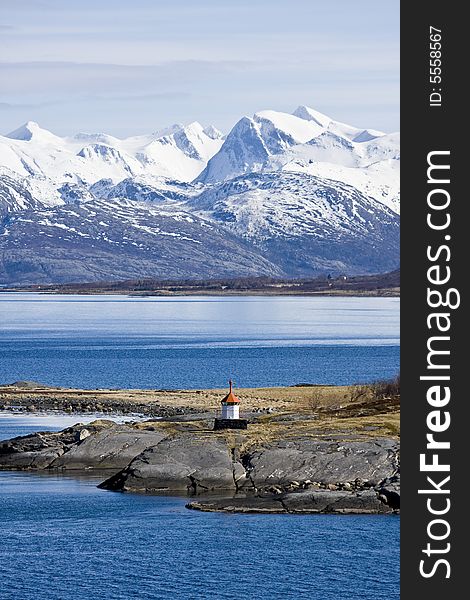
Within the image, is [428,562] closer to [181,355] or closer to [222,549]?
[222,549]

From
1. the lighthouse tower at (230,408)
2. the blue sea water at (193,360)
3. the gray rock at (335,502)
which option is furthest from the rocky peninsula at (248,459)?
the blue sea water at (193,360)

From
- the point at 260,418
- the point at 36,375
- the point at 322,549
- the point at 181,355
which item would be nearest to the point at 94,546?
the point at 322,549

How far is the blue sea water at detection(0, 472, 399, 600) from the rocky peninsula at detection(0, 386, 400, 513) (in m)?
1.83

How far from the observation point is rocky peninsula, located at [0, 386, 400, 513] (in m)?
59.1

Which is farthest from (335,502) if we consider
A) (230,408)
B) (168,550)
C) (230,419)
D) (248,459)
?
(230,408)

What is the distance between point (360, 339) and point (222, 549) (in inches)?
Result: 5672

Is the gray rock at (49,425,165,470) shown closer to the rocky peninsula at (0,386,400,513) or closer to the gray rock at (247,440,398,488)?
the rocky peninsula at (0,386,400,513)

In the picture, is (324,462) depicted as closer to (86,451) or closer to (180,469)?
(180,469)

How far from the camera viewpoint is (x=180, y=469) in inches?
2530

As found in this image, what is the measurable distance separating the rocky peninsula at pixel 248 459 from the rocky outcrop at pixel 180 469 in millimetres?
46

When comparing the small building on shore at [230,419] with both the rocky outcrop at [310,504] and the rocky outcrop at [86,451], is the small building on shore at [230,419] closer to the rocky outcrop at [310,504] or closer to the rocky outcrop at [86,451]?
the rocky outcrop at [86,451]

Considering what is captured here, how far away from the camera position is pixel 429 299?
76.4 ft

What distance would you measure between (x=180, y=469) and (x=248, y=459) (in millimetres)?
Result: 3199

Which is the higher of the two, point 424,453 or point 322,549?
point 424,453
